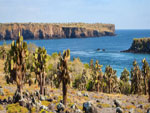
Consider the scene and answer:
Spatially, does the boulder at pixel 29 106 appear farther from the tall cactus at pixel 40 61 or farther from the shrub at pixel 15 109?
the tall cactus at pixel 40 61

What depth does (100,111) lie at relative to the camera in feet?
123

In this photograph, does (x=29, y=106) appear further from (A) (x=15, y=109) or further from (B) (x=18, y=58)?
(B) (x=18, y=58)

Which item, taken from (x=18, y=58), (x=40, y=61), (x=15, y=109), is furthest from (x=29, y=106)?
(x=40, y=61)

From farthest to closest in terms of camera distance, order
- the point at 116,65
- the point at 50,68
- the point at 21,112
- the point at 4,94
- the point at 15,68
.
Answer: the point at 116,65, the point at 50,68, the point at 4,94, the point at 15,68, the point at 21,112

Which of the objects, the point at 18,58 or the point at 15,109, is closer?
the point at 15,109

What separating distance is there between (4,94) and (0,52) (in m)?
97.6

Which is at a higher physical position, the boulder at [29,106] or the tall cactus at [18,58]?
the tall cactus at [18,58]

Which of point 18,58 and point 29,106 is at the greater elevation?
point 18,58

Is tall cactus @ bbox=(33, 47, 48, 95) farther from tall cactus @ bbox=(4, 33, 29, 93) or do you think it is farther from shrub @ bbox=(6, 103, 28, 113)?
shrub @ bbox=(6, 103, 28, 113)

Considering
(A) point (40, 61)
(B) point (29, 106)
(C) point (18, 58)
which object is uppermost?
(C) point (18, 58)

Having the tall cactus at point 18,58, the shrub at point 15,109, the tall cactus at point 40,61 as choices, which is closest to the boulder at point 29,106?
the shrub at point 15,109

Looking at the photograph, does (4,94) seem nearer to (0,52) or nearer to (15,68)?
(15,68)

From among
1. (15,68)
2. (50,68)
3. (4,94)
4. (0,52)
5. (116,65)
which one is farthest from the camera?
(116,65)

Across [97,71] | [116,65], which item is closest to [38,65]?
[97,71]
